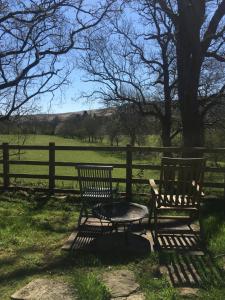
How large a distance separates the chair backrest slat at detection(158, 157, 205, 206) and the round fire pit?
382 mm

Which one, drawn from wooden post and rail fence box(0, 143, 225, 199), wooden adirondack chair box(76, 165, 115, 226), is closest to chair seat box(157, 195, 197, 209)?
wooden adirondack chair box(76, 165, 115, 226)

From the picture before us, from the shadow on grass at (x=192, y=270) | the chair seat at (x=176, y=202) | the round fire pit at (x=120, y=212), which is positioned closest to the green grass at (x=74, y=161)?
the round fire pit at (x=120, y=212)

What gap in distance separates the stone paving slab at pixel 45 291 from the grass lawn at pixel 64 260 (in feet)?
0.34

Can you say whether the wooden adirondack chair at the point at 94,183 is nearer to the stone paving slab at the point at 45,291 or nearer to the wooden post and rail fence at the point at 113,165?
the wooden post and rail fence at the point at 113,165

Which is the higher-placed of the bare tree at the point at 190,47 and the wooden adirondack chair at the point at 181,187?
the bare tree at the point at 190,47

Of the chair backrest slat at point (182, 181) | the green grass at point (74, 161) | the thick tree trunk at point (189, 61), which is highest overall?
the thick tree trunk at point (189, 61)

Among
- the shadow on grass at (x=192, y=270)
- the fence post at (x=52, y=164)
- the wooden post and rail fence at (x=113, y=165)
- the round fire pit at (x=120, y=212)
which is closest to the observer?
the shadow on grass at (x=192, y=270)

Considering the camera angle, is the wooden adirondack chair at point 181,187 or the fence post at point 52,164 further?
the fence post at point 52,164

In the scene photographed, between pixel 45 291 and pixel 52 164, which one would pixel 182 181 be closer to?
pixel 45 291

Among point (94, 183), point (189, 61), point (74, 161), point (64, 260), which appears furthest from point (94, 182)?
point (74, 161)

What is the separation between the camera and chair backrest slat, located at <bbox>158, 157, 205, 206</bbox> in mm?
6578

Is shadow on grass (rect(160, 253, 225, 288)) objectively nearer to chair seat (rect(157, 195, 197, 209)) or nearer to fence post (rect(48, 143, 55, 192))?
chair seat (rect(157, 195, 197, 209))

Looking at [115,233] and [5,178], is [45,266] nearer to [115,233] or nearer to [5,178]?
[115,233]

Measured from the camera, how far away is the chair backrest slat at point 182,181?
6.58 m
